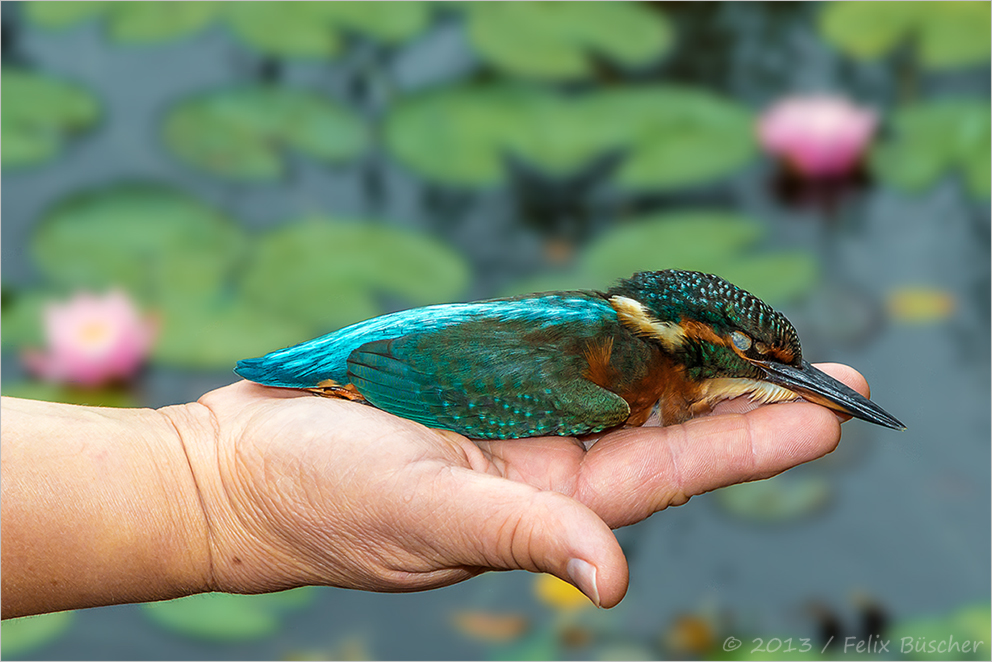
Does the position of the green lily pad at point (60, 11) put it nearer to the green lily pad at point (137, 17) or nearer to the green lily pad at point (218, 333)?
the green lily pad at point (137, 17)

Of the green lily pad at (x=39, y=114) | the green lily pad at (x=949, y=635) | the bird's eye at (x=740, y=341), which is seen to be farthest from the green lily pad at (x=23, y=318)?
the green lily pad at (x=949, y=635)

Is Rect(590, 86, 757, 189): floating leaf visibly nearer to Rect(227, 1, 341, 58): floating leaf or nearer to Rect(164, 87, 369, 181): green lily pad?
Rect(164, 87, 369, 181): green lily pad

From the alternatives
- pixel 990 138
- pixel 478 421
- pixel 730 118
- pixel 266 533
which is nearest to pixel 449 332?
pixel 478 421

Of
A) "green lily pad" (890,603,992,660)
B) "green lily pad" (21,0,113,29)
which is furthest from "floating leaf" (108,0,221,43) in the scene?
"green lily pad" (890,603,992,660)

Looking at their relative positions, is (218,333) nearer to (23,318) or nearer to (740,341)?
(23,318)

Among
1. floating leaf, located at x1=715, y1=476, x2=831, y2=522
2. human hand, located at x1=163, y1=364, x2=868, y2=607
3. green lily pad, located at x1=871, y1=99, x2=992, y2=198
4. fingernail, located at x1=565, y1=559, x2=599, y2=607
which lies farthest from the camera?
green lily pad, located at x1=871, y1=99, x2=992, y2=198
